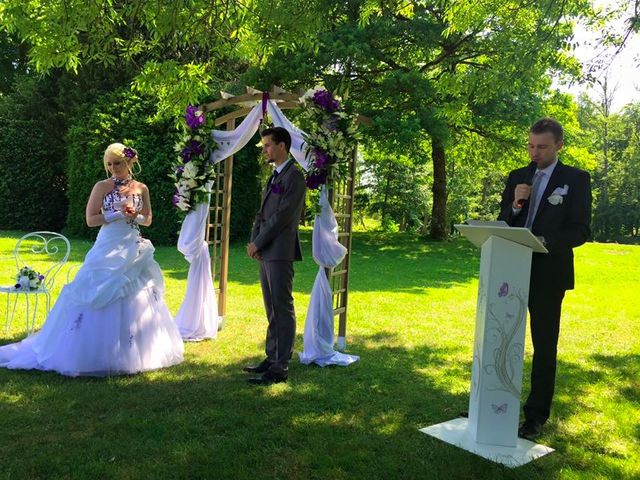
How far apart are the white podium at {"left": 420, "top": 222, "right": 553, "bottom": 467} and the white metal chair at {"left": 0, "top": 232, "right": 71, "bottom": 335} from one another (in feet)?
12.1

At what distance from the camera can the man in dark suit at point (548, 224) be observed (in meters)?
3.18

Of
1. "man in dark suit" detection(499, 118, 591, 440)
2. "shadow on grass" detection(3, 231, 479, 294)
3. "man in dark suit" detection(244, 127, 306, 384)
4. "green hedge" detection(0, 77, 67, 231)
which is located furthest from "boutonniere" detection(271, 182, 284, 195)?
"green hedge" detection(0, 77, 67, 231)

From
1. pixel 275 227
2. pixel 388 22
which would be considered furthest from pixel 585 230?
pixel 388 22

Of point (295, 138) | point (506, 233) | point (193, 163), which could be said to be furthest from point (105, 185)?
point (506, 233)

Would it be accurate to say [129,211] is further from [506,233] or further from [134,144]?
[134,144]

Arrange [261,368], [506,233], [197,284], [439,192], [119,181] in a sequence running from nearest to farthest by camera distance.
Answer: [506,233]
[261,368]
[119,181]
[197,284]
[439,192]

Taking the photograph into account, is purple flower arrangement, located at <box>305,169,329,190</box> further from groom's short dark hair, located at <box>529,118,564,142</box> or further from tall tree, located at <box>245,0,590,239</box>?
tall tree, located at <box>245,0,590,239</box>

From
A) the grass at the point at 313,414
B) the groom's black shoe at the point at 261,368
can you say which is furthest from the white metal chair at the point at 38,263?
the groom's black shoe at the point at 261,368

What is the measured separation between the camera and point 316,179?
4957mm

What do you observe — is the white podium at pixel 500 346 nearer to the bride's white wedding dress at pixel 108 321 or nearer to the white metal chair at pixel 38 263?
the bride's white wedding dress at pixel 108 321

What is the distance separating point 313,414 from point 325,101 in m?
2.76

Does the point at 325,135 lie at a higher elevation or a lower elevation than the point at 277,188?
higher

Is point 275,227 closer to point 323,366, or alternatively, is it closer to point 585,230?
point 323,366

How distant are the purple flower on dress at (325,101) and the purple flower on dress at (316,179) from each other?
1.90 ft
